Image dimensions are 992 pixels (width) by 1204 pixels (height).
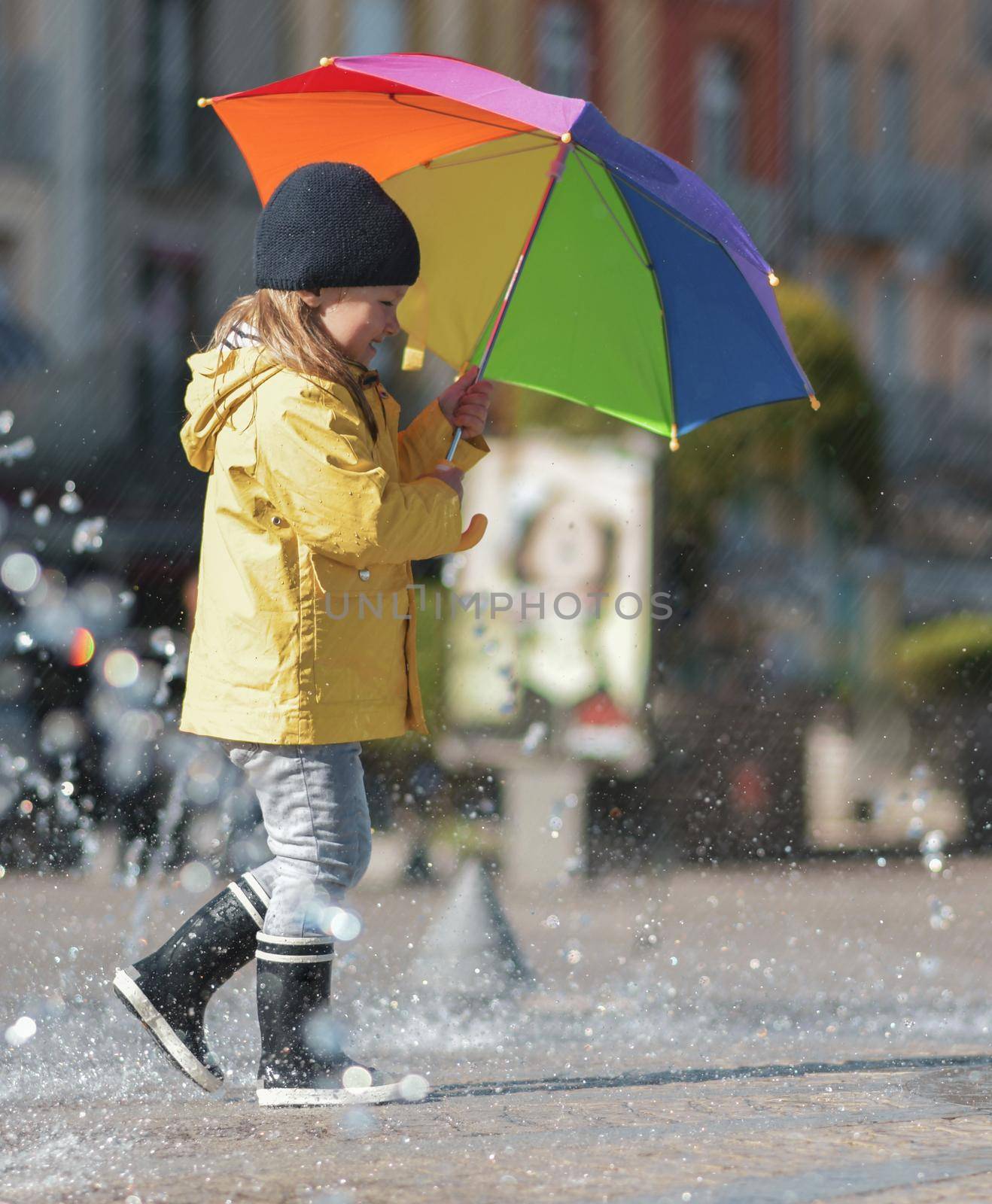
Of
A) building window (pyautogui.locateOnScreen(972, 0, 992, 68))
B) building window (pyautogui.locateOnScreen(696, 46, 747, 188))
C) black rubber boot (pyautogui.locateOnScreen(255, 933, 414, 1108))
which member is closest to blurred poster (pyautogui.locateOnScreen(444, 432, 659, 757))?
black rubber boot (pyautogui.locateOnScreen(255, 933, 414, 1108))

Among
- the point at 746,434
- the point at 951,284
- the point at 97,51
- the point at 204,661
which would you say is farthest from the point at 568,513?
the point at 951,284

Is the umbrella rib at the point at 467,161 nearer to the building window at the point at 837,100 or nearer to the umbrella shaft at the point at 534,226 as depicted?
Answer: the umbrella shaft at the point at 534,226

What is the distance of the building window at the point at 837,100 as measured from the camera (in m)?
19.8

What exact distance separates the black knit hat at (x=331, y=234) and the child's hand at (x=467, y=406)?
30 centimetres

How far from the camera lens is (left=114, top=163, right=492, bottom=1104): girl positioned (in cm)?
292

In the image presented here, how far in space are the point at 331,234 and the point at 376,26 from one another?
13920mm

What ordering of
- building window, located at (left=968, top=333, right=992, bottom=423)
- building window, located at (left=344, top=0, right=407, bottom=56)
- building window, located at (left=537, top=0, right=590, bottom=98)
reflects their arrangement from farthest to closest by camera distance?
building window, located at (left=968, top=333, right=992, bottom=423) → building window, located at (left=537, top=0, right=590, bottom=98) → building window, located at (left=344, top=0, right=407, bottom=56)

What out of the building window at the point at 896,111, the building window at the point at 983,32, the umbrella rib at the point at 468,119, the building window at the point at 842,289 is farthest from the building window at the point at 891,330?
the umbrella rib at the point at 468,119

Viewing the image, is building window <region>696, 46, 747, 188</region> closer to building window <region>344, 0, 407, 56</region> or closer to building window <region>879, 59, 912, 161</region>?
building window <region>879, 59, 912, 161</region>

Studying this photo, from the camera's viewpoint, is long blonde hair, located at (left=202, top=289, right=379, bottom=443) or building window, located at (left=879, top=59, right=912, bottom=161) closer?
long blonde hair, located at (left=202, top=289, right=379, bottom=443)

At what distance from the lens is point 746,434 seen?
12578 millimetres

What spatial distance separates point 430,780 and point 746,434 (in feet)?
16.2

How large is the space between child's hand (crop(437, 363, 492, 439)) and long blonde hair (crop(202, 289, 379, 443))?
0.24 meters

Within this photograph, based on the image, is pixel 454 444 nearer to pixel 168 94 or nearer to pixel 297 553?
pixel 297 553
